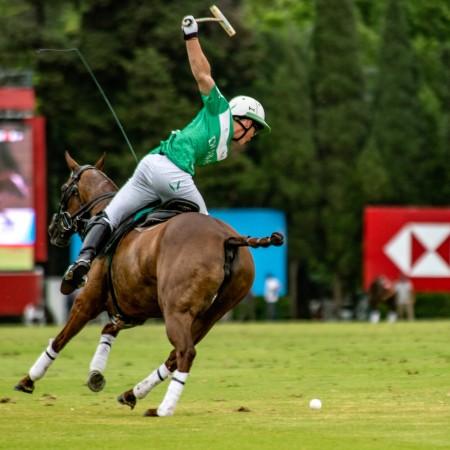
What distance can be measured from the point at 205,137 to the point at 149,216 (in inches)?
32.3

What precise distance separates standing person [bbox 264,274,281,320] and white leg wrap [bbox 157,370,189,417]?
3275 centimetres

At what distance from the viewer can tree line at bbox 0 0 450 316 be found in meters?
46.6

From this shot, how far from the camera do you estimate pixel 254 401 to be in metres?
12.5

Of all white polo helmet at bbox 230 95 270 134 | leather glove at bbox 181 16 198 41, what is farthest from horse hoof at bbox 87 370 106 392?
leather glove at bbox 181 16 198 41

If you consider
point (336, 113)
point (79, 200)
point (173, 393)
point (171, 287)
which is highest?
point (79, 200)

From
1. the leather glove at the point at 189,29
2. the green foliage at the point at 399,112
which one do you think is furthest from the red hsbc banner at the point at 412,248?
the leather glove at the point at 189,29

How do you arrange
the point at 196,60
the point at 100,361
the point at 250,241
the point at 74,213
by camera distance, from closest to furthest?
the point at 250,241
the point at 196,60
the point at 100,361
the point at 74,213

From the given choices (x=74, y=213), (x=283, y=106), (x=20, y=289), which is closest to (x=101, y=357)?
(x=74, y=213)

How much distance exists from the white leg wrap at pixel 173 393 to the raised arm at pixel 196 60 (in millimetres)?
2246

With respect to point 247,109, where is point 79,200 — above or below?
below

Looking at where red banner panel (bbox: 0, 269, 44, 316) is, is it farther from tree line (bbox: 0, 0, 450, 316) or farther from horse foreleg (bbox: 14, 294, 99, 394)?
horse foreleg (bbox: 14, 294, 99, 394)

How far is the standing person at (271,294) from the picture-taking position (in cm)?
4369

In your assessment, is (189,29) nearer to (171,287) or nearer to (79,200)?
(171,287)

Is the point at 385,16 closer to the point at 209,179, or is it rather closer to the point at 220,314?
the point at 209,179
